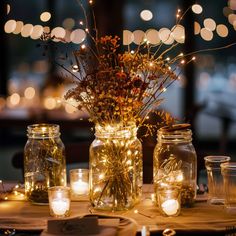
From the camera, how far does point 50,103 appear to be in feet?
19.3

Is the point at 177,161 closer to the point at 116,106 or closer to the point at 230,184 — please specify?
the point at 230,184

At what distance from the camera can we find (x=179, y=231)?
6.20 ft

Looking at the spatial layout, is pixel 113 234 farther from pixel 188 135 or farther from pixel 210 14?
pixel 210 14

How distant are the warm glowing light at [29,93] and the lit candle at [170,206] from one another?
490 centimetres

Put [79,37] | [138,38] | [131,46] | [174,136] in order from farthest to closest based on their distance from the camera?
1. [131,46]
2. [138,38]
3. [79,37]
4. [174,136]

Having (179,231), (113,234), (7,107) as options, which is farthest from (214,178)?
(7,107)

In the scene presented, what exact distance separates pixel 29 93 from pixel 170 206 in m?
5.05

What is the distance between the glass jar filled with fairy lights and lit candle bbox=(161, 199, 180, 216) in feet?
0.42

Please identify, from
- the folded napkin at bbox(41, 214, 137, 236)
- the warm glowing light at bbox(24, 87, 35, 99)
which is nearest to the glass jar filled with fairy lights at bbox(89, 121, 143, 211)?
the folded napkin at bbox(41, 214, 137, 236)

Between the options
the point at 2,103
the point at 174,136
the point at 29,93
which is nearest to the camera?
the point at 174,136

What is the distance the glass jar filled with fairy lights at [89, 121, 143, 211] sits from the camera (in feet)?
6.67

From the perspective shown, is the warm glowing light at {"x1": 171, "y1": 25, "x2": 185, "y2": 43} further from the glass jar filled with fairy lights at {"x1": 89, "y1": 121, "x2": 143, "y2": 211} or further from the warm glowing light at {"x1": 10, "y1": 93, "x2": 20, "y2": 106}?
the warm glowing light at {"x1": 10, "y1": 93, "x2": 20, "y2": 106}

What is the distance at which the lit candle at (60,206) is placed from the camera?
2.02m

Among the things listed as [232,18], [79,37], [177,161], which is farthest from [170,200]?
[232,18]
